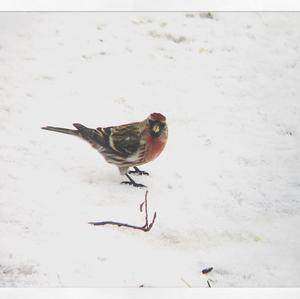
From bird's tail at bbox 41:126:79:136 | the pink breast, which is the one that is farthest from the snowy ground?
the pink breast

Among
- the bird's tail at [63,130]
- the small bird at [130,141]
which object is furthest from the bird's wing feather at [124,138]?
the bird's tail at [63,130]

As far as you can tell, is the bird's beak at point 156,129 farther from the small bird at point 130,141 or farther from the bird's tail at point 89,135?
the bird's tail at point 89,135

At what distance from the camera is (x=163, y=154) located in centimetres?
283

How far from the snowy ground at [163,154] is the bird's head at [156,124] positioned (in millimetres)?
156

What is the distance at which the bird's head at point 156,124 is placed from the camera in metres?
2.66

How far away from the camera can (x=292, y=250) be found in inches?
103

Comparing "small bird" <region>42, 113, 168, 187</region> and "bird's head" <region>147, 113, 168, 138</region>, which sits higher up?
"bird's head" <region>147, 113, 168, 138</region>

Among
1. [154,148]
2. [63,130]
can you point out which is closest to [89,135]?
[63,130]

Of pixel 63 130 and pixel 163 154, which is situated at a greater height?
pixel 63 130

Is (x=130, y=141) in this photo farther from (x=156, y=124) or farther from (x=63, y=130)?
(x=63, y=130)

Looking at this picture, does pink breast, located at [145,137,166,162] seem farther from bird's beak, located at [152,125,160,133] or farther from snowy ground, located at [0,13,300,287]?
snowy ground, located at [0,13,300,287]

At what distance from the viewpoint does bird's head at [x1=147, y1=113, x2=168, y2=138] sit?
8.72 feet

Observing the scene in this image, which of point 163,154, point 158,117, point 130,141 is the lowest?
point 163,154

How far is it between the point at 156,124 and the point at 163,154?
206mm
